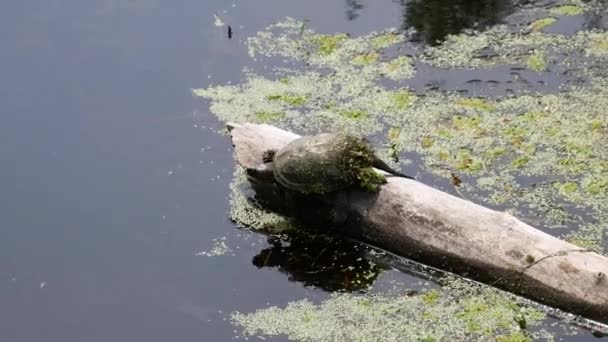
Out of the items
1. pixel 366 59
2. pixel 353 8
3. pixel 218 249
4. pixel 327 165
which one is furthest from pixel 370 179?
pixel 353 8

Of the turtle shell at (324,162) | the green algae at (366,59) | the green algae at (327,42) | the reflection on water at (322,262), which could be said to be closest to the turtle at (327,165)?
the turtle shell at (324,162)

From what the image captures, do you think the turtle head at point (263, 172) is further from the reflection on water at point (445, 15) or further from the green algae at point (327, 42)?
the reflection on water at point (445, 15)

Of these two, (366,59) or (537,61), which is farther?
(366,59)

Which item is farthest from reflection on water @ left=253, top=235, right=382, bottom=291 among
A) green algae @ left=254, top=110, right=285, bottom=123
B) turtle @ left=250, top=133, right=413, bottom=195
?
green algae @ left=254, top=110, right=285, bottom=123

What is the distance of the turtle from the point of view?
5.37 meters

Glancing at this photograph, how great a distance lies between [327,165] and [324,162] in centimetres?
3

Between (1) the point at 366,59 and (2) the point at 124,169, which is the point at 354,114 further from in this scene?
(2) the point at 124,169

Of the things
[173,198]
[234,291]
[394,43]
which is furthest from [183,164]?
[394,43]

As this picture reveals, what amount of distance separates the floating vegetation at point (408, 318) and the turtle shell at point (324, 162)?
638 millimetres

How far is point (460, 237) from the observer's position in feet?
16.8

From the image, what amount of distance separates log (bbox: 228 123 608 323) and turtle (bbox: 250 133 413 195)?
10 cm

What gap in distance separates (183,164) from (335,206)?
1.54 meters

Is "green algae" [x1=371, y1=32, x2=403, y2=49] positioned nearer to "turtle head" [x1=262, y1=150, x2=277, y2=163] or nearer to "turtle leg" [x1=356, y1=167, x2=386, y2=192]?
"turtle head" [x1=262, y1=150, x2=277, y2=163]

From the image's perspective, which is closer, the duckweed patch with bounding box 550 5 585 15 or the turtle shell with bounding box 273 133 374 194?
the turtle shell with bounding box 273 133 374 194
